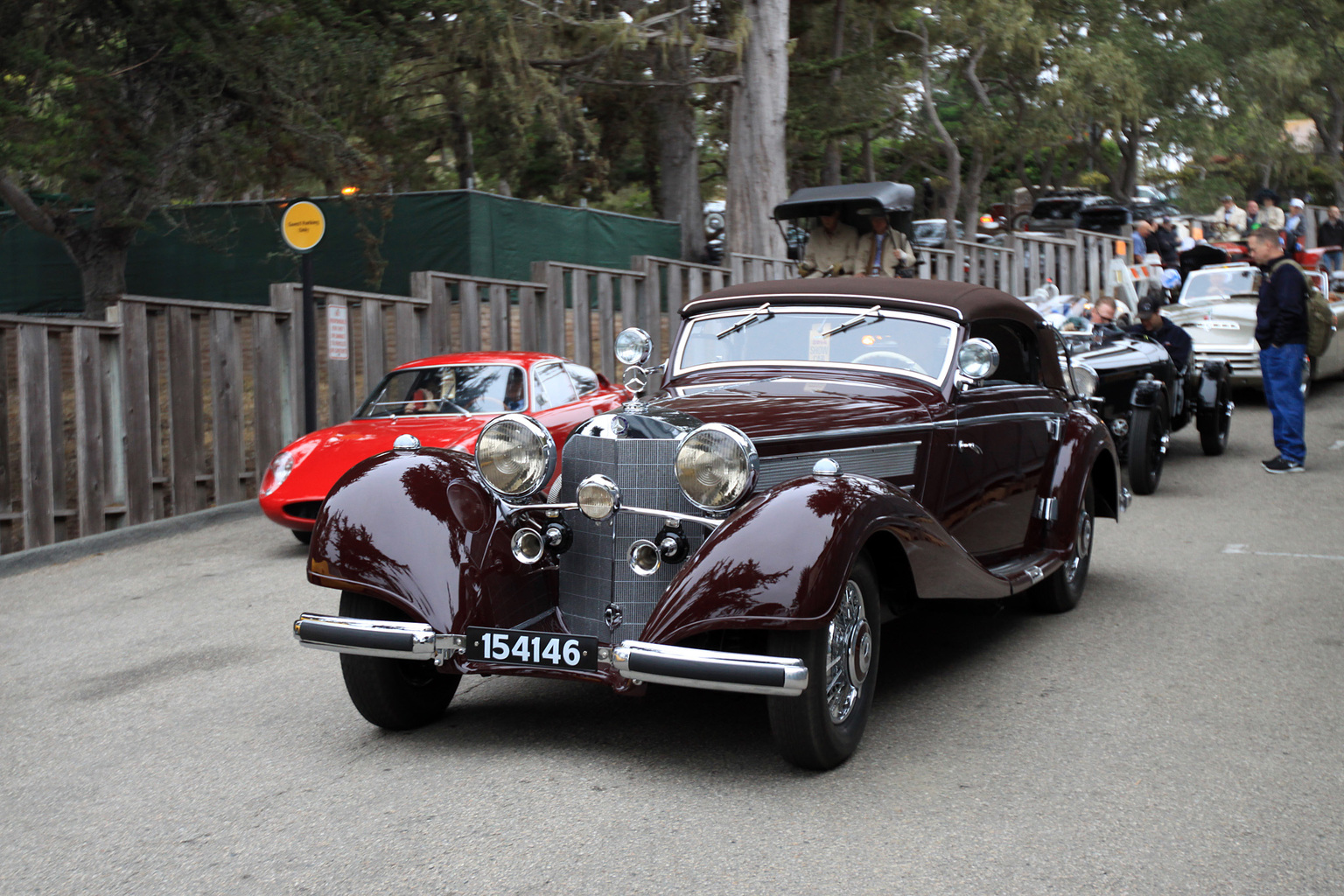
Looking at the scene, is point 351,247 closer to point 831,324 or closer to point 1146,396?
point 1146,396

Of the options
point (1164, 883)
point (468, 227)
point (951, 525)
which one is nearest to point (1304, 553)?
point (951, 525)

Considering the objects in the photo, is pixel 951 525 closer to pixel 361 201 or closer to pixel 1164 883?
pixel 1164 883

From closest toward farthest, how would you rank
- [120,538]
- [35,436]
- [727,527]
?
1. [727,527]
2. [35,436]
3. [120,538]

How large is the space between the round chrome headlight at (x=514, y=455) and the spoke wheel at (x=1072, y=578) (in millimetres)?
3149

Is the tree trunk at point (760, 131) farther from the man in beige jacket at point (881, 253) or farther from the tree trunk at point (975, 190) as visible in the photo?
the tree trunk at point (975, 190)

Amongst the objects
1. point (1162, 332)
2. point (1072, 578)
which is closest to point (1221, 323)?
point (1162, 332)

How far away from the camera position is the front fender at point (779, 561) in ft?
13.5

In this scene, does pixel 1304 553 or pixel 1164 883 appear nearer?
pixel 1164 883

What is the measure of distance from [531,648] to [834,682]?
109cm

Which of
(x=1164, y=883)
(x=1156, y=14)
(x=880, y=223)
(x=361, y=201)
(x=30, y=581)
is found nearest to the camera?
(x=1164, y=883)

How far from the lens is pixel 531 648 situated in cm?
438

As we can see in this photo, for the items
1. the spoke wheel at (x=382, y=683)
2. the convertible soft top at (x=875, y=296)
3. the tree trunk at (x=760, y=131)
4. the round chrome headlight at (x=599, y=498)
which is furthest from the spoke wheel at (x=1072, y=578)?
the tree trunk at (x=760, y=131)

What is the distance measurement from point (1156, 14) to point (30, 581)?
34.3 meters

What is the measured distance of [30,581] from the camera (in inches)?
354
